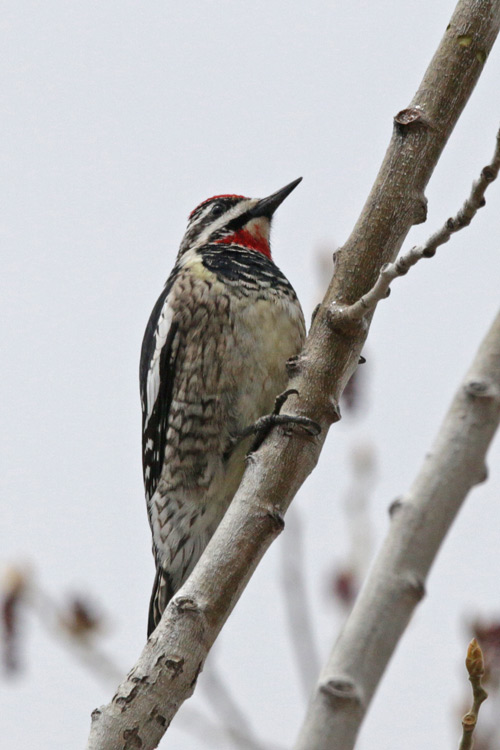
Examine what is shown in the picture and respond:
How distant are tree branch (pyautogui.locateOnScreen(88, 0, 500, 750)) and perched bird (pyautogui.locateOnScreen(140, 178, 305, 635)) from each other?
92cm

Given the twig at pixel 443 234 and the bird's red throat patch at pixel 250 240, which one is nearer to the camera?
the twig at pixel 443 234

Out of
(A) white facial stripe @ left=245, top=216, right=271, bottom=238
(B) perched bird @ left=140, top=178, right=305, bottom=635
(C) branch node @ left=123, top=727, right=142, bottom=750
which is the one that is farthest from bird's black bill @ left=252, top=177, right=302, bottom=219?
(C) branch node @ left=123, top=727, right=142, bottom=750

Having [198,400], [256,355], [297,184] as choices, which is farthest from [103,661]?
[297,184]

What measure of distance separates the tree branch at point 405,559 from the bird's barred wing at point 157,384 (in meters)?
1.54

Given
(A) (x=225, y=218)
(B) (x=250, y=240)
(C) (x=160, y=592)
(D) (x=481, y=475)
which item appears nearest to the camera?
(D) (x=481, y=475)

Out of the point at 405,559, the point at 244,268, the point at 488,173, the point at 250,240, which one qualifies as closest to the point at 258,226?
the point at 250,240

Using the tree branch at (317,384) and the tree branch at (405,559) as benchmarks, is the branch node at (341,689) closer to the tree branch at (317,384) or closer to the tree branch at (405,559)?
the tree branch at (405,559)

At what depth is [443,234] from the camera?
1.95 metres

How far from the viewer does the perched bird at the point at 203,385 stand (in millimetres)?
3270

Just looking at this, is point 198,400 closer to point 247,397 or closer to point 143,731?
point 247,397

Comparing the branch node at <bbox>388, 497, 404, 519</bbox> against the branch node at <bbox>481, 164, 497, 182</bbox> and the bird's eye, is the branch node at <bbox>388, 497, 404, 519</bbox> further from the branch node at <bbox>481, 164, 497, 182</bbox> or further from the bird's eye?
the bird's eye

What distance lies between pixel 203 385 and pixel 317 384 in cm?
109

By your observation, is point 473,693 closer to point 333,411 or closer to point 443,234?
point 333,411

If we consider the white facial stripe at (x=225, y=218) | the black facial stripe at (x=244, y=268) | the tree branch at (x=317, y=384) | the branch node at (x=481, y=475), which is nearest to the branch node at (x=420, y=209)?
the tree branch at (x=317, y=384)
